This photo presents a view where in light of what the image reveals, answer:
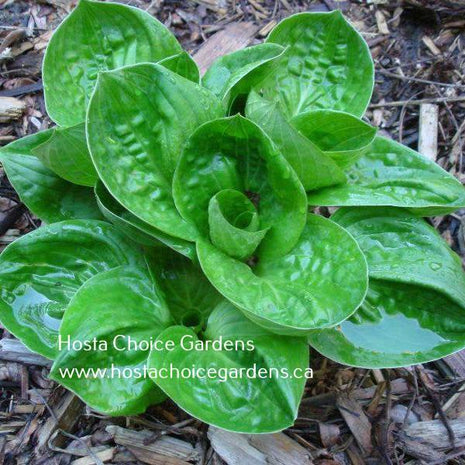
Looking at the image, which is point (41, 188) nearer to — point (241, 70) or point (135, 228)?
point (135, 228)

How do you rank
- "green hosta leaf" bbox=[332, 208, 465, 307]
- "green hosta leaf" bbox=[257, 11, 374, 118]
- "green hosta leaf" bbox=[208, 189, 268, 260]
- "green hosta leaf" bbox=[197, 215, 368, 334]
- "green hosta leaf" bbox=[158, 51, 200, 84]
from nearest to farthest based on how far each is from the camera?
"green hosta leaf" bbox=[197, 215, 368, 334], "green hosta leaf" bbox=[208, 189, 268, 260], "green hosta leaf" bbox=[332, 208, 465, 307], "green hosta leaf" bbox=[158, 51, 200, 84], "green hosta leaf" bbox=[257, 11, 374, 118]

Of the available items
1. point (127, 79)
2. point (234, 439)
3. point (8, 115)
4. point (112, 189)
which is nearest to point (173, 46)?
point (127, 79)

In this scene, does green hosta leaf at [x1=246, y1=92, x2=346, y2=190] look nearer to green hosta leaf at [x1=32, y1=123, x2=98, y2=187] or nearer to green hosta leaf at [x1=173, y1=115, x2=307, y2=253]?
green hosta leaf at [x1=173, y1=115, x2=307, y2=253]

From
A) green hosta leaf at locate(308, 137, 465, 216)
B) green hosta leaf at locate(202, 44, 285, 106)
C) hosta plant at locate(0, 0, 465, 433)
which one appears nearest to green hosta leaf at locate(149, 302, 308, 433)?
hosta plant at locate(0, 0, 465, 433)

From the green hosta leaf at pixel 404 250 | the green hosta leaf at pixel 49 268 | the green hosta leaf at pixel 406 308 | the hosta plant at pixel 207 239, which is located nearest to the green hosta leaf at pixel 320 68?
the hosta plant at pixel 207 239

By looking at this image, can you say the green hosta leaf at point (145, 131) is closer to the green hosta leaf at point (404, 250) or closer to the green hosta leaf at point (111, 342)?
the green hosta leaf at point (111, 342)

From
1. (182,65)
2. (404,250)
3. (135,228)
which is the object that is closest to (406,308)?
(404,250)
